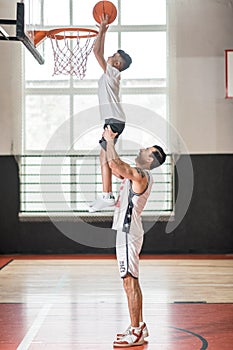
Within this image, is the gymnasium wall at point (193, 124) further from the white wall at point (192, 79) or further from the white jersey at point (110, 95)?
the white jersey at point (110, 95)

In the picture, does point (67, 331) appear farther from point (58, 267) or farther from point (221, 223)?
point (221, 223)

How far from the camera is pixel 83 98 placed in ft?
33.3

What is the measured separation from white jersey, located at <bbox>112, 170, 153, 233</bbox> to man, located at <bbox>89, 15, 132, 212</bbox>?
0.76m

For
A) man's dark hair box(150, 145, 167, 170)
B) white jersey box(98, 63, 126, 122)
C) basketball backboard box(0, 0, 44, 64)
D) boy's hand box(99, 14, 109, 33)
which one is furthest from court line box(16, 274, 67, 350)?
boy's hand box(99, 14, 109, 33)

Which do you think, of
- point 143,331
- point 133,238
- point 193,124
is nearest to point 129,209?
point 133,238

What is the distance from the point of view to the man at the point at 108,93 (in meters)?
5.88

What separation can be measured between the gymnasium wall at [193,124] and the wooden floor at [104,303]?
1.65ft

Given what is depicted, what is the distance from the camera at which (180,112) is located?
10.0 meters

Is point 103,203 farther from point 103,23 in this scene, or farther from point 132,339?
point 103,23

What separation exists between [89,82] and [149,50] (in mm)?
892

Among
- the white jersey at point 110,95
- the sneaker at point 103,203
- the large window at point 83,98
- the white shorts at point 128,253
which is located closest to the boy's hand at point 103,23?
the white jersey at point 110,95

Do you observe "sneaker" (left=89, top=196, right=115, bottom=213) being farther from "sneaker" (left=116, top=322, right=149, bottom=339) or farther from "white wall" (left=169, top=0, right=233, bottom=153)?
"white wall" (left=169, top=0, right=233, bottom=153)

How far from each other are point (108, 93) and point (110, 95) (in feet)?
0.07

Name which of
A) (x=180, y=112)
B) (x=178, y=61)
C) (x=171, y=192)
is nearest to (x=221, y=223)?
(x=171, y=192)
